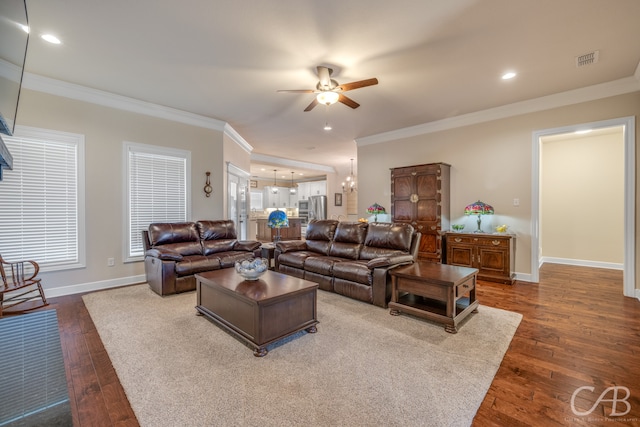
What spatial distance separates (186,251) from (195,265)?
0.53 meters

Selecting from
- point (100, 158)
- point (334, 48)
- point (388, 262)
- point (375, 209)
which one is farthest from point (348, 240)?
point (100, 158)

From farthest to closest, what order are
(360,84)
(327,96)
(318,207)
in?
(318,207), (327,96), (360,84)

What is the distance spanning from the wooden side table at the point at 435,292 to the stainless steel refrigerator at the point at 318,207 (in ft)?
25.5

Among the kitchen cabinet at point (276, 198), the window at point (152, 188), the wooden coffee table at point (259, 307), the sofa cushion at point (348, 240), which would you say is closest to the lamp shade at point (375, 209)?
the sofa cushion at point (348, 240)

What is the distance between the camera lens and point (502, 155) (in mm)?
4863

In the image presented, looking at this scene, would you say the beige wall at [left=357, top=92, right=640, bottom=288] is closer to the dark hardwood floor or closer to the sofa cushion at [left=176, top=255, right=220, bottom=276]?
the dark hardwood floor

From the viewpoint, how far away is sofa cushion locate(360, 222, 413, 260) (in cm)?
380

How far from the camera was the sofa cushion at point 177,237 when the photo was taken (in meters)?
4.23

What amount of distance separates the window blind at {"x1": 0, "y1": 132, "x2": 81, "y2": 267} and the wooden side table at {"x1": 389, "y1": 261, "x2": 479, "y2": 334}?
179 inches

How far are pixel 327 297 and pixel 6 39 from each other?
3536mm

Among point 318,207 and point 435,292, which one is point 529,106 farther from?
point 318,207

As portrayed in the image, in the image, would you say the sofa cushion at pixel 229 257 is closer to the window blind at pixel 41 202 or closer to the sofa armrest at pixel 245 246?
the sofa armrest at pixel 245 246

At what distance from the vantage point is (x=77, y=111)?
13.1 feet

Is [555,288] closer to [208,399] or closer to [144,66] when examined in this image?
[208,399]
